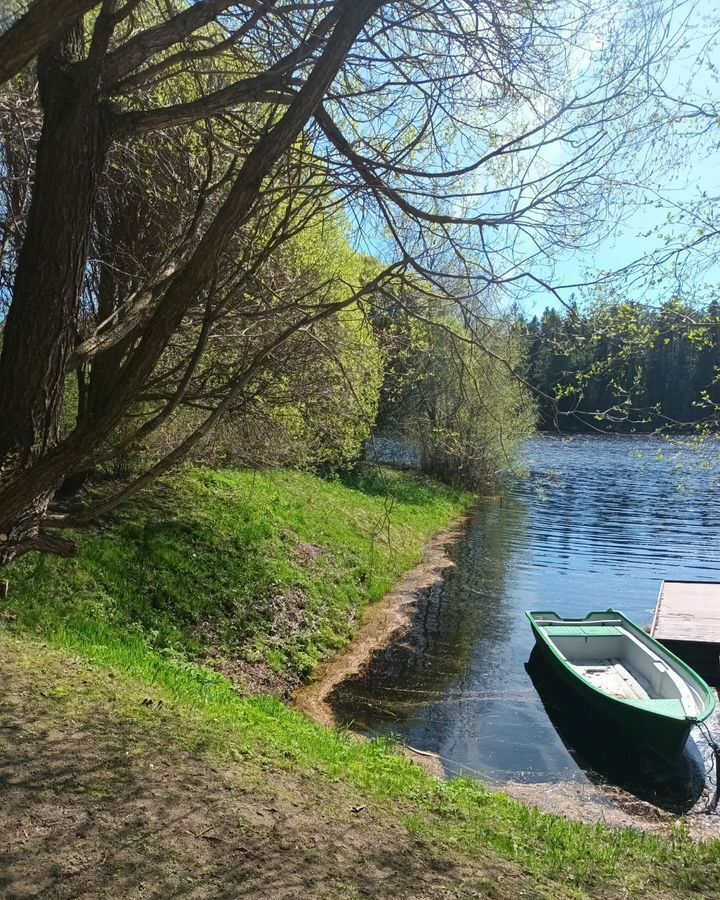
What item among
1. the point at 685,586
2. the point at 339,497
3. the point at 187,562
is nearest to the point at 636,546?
the point at 685,586

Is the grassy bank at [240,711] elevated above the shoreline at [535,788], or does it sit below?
above

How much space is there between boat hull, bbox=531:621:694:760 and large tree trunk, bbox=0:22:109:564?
814cm

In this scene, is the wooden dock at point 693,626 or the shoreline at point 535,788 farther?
the wooden dock at point 693,626

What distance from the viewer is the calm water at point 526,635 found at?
8648mm

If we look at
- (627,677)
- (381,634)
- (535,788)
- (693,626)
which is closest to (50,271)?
(535,788)

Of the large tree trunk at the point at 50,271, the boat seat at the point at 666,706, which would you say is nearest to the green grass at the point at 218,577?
the large tree trunk at the point at 50,271

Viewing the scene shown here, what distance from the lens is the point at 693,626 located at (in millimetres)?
12508

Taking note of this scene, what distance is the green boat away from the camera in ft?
28.7

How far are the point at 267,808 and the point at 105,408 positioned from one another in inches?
109

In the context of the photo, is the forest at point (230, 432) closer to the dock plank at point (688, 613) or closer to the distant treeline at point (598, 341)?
the distant treeline at point (598, 341)

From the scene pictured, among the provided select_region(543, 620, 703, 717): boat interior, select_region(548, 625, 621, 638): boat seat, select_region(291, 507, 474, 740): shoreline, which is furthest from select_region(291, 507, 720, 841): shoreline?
select_region(548, 625, 621, 638): boat seat

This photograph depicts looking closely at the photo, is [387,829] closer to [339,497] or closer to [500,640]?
[500,640]

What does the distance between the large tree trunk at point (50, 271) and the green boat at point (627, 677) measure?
824 cm

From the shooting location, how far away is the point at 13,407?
3162mm
